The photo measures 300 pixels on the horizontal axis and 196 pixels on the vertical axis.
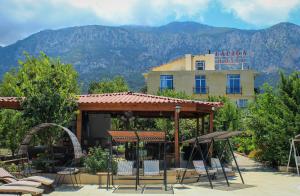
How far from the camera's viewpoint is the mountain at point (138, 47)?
11238 cm

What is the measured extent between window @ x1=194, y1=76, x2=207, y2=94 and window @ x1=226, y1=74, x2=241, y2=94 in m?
2.91

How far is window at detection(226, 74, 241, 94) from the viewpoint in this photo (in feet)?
169

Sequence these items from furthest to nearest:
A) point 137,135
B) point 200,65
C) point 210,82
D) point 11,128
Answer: point 200,65 → point 210,82 → point 11,128 → point 137,135

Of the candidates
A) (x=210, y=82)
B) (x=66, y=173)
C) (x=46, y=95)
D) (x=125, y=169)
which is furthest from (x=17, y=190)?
(x=210, y=82)

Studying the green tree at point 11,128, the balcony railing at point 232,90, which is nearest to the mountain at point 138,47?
the balcony railing at point 232,90

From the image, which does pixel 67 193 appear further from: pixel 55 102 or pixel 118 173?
pixel 55 102

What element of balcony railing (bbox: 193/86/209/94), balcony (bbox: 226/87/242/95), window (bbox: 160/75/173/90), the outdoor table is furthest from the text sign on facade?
the outdoor table

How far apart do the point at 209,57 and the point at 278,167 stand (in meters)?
36.3

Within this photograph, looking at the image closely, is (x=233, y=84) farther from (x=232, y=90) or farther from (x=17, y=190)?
(x=17, y=190)

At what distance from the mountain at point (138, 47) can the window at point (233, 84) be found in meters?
45.7

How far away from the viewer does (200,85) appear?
51.8 metres

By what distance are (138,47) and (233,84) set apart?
84076mm

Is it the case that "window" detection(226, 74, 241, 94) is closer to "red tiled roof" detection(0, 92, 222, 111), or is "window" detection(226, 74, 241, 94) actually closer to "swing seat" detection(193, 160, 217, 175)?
"red tiled roof" detection(0, 92, 222, 111)

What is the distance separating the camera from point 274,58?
118 m
